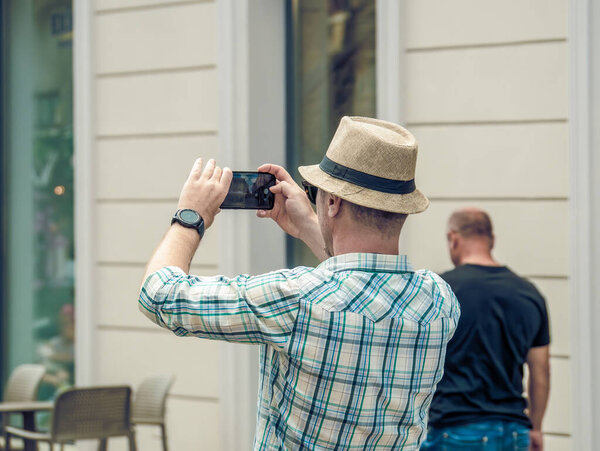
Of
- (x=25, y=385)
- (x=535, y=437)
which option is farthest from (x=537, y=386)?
(x=25, y=385)

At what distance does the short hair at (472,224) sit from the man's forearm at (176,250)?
2296 millimetres

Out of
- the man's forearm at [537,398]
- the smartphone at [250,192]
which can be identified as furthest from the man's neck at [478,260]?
the smartphone at [250,192]

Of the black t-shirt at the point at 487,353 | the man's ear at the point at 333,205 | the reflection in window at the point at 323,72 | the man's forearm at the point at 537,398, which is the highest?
the reflection in window at the point at 323,72

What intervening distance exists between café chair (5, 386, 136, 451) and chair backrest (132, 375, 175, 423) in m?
0.30

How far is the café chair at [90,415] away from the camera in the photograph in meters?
4.87

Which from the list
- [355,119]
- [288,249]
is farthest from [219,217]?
[355,119]

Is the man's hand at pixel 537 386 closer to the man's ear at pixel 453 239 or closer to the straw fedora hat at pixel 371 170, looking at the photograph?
the man's ear at pixel 453 239

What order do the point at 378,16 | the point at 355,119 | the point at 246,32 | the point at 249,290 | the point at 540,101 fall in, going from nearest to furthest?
the point at 249,290 < the point at 355,119 < the point at 540,101 < the point at 378,16 < the point at 246,32

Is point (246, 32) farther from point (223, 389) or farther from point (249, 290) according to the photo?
point (249, 290)

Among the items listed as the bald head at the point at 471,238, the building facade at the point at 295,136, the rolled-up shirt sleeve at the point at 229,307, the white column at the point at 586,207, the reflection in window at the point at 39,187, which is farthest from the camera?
the reflection in window at the point at 39,187

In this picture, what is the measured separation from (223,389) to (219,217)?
109 centimetres

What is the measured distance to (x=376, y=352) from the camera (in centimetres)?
202

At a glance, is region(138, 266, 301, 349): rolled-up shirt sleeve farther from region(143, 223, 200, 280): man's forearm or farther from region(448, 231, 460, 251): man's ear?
region(448, 231, 460, 251): man's ear

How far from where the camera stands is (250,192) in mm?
2420
